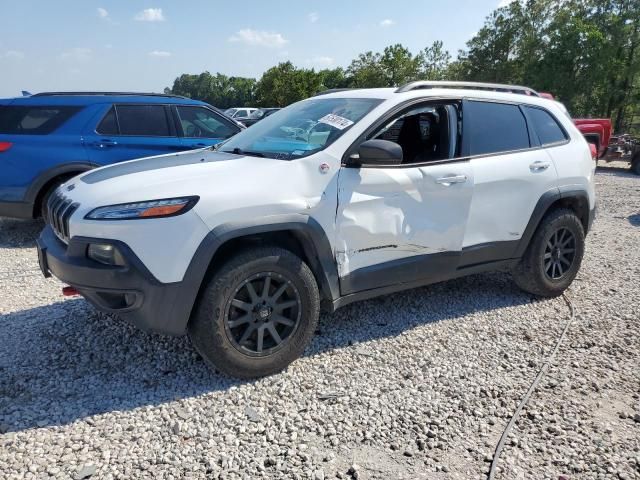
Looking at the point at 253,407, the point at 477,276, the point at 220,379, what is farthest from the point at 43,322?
the point at 477,276

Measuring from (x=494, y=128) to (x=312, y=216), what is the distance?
6.34 feet

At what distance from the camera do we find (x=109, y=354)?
330 cm

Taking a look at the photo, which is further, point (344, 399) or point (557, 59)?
point (557, 59)

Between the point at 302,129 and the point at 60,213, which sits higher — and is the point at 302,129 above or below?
above

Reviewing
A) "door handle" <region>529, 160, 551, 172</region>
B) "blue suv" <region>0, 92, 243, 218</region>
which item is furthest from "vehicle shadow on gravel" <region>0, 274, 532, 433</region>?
"blue suv" <region>0, 92, 243, 218</region>

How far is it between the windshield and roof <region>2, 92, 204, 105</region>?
3404 millimetres

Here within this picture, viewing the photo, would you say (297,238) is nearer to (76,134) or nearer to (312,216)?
(312,216)

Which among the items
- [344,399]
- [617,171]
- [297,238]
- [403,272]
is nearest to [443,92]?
[403,272]

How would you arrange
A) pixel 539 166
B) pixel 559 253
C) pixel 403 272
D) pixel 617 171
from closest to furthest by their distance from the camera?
pixel 403 272, pixel 539 166, pixel 559 253, pixel 617 171

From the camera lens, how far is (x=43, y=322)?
375 cm

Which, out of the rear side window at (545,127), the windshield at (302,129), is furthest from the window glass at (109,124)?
the rear side window at (545,127)

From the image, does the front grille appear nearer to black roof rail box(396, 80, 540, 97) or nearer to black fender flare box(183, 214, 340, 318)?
black fender flare box(183, 214, 340, 318)

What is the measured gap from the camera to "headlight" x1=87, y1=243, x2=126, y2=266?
2.61 meters

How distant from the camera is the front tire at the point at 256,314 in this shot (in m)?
2.80
